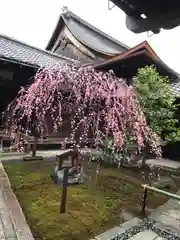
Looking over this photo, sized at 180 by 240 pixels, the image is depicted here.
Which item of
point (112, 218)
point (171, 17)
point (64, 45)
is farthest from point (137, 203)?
point (64, 45)

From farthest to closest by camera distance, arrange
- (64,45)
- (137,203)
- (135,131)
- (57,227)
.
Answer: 1. (64,45)
2. (135,131)
3. (137,203)
4. (57,227)

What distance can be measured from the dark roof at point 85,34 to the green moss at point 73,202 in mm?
13950

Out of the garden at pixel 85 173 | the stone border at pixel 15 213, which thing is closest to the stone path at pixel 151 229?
the garden at pixel 85 173

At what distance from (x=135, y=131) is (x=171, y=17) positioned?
4.95 meters

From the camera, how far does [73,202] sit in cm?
532

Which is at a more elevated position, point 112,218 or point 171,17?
point 171,17

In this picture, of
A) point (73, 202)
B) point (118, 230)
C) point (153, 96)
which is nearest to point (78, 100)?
point (73, 202)

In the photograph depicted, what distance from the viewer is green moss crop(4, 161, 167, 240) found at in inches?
165

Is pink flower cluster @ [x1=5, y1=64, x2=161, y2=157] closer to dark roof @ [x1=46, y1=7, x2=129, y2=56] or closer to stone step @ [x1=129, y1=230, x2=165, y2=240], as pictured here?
stone step @ [x1=129, y1=230, x2=165, y2=240]

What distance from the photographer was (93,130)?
6.40 metres

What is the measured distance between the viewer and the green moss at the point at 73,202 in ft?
13.8

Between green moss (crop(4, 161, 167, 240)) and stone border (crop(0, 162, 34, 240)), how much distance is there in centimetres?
16

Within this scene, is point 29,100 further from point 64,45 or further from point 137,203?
point 64,45

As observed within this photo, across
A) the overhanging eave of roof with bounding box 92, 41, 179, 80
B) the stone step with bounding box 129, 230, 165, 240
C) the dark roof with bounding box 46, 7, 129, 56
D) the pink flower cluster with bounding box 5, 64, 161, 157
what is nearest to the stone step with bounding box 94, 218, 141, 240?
the stone step with bounding box 129, 230, 165, 240
